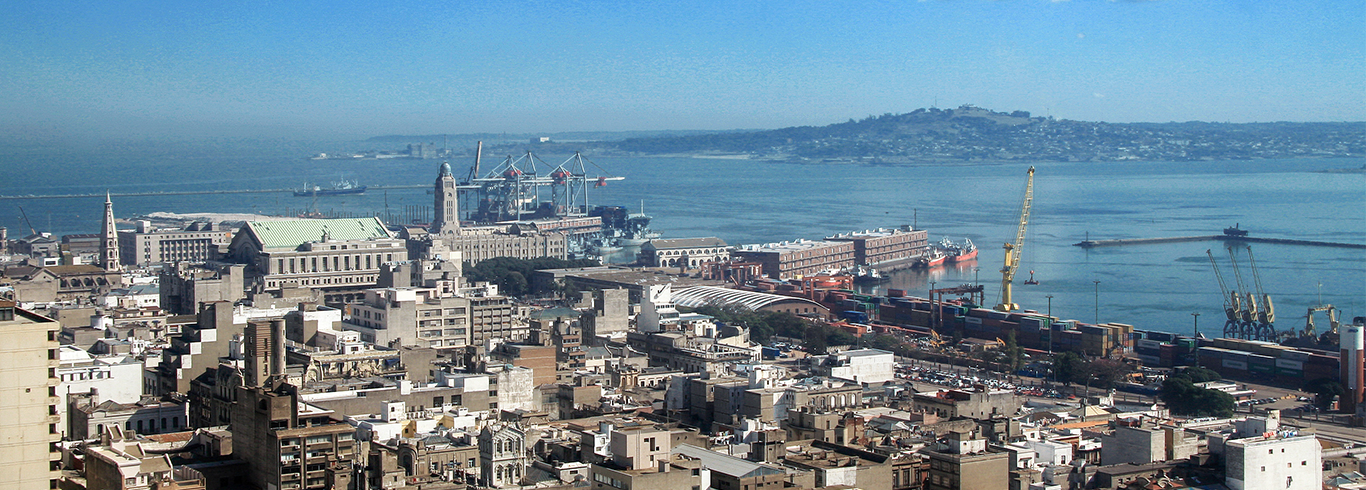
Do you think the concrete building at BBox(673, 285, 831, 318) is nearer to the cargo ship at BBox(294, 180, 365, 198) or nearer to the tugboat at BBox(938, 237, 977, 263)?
the tugboat at BBox(938, 237, 977, 263)

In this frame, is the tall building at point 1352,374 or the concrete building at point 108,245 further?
the concrete building at point 108,245

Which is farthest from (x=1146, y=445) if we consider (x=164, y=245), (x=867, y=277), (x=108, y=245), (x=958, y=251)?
(x=958, y=251)

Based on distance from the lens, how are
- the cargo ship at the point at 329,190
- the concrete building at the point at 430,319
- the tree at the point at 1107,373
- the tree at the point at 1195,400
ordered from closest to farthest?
the tree at the point at 1195,400
the concrete building at the point at 430,319
the tree at the point at 1107,373
the cargo ship at the point at 329,190

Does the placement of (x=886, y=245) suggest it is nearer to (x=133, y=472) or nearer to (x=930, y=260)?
(x=930, y=260)

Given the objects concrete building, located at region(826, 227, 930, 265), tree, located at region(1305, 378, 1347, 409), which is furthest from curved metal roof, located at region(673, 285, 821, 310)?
concrete building, located at region(826, 227, 930, 265)

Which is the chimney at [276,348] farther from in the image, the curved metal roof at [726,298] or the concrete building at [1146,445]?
the curved metal roof at [726,298]

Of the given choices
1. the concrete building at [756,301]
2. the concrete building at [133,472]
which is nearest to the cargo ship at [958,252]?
the concrete building at [756,301]
